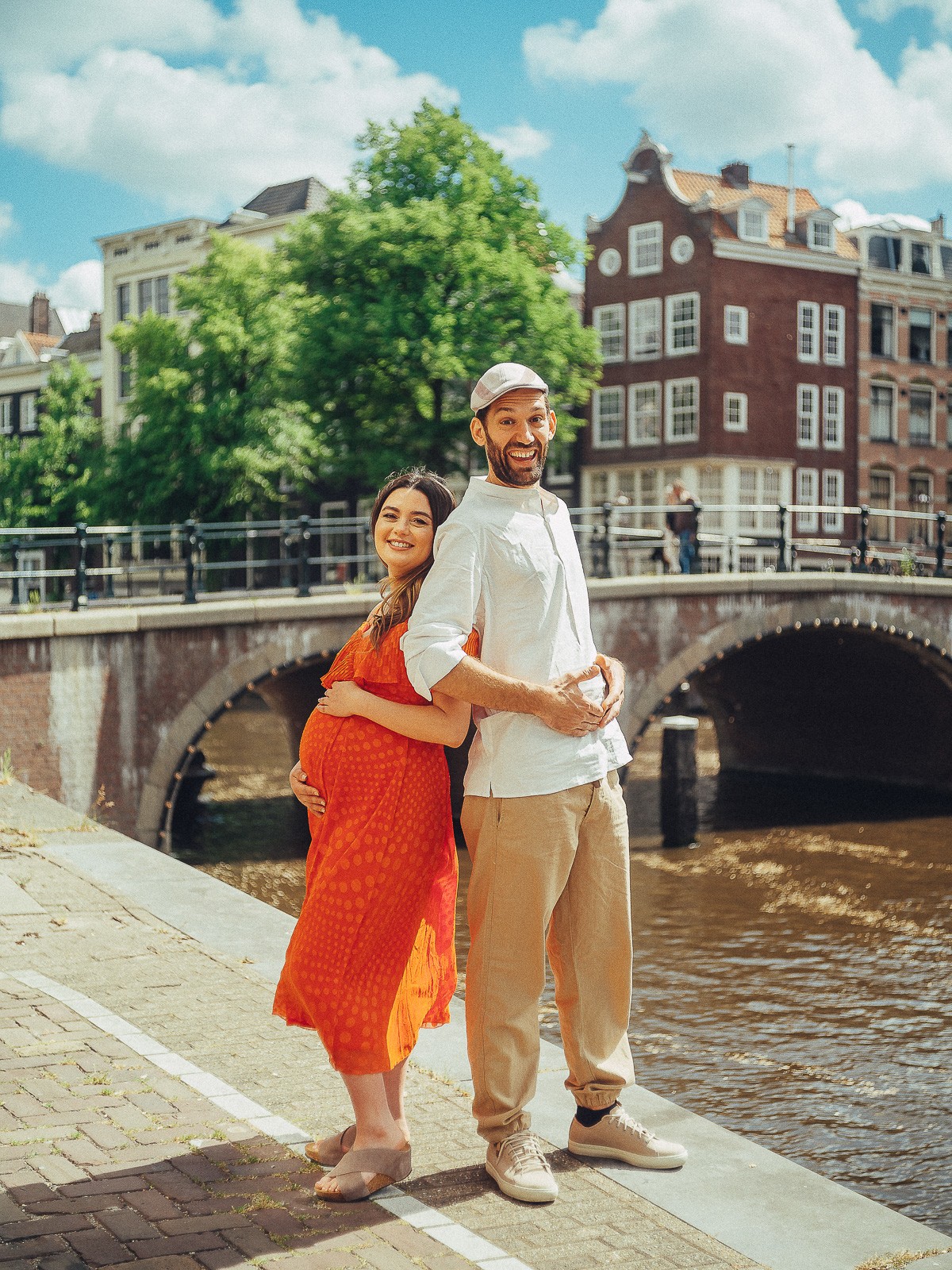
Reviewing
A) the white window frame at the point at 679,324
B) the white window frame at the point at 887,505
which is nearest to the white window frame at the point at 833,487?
the white window frame at the point at 887,505

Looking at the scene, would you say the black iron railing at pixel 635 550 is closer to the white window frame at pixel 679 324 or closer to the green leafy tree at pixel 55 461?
the green leafy tree at pixel 55 461

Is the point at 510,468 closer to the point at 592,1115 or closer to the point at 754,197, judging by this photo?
the point at 592,1115

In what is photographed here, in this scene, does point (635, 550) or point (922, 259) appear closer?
point (635, 550)

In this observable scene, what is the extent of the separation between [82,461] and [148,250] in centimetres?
808

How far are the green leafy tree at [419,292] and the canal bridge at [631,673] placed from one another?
7696 mm

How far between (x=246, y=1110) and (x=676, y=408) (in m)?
30.2

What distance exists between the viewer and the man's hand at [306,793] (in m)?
3.70

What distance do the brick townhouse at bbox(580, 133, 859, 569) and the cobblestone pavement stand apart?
1089 inches

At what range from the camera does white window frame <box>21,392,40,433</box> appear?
47.4m

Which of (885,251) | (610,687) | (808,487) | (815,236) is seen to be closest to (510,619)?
(610,687)

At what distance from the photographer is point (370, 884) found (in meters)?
3.60

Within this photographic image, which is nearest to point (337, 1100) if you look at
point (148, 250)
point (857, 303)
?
point (857, 303)

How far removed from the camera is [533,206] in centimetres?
2903

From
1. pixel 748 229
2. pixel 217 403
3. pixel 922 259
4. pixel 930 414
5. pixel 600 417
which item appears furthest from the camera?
pixel 922 259
